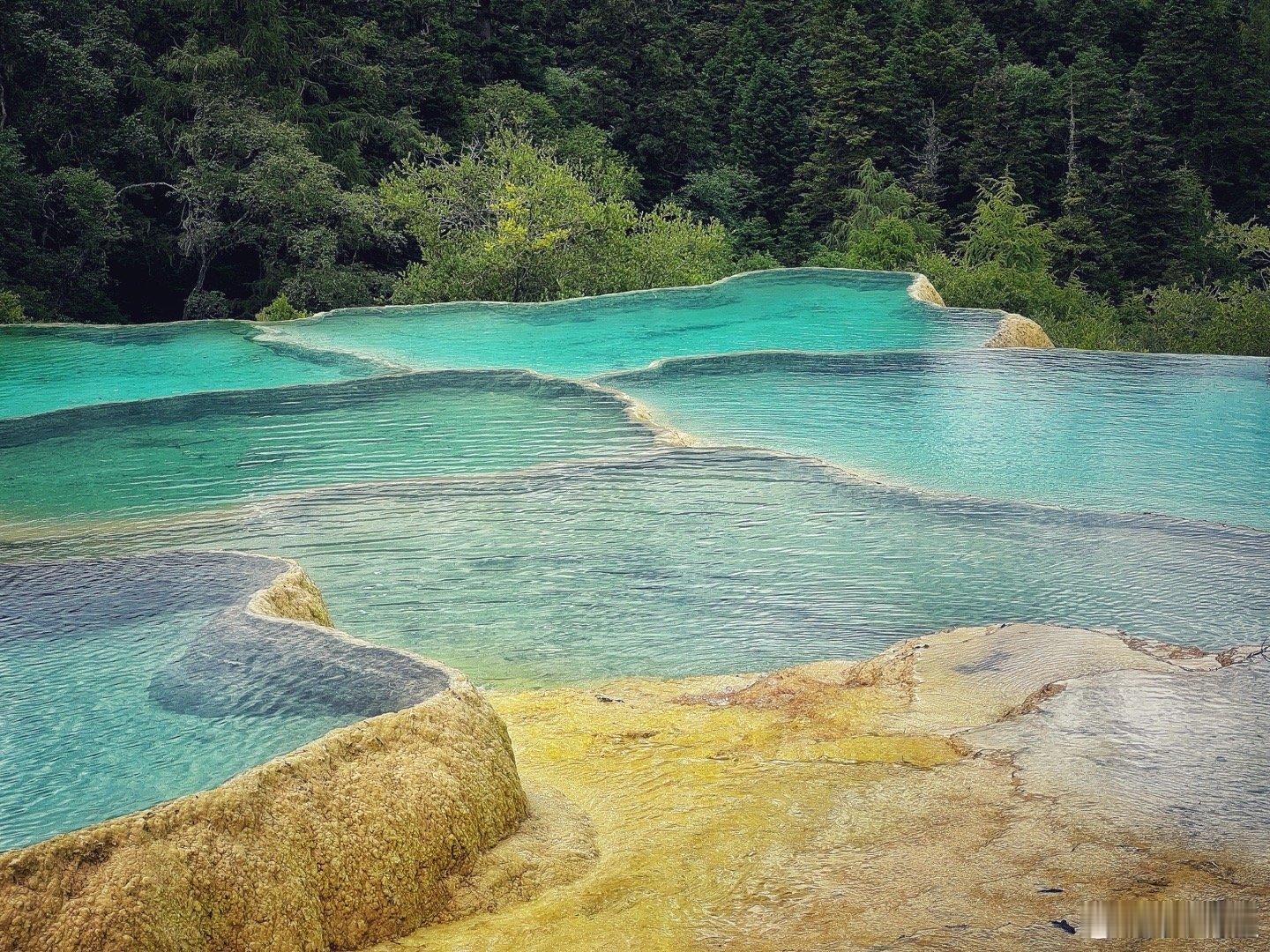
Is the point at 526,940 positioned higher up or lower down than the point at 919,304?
lower down

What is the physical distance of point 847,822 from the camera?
9.57 feet

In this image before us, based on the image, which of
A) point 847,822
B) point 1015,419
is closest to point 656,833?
point 847,822

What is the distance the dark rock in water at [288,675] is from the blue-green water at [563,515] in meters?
0.01

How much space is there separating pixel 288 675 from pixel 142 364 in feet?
22.3

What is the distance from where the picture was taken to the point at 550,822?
304 centimetres

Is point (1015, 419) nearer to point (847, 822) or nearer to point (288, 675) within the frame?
point (847, 822)

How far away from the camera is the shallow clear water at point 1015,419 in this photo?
6.10 metres

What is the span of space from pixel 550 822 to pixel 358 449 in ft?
13.0

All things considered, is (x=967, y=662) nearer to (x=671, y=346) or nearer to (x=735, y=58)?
(x=671, y=346)

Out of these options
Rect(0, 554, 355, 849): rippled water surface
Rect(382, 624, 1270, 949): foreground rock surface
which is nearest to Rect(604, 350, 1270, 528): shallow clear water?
Rect(382, 624, 1270, 949): foreground rock surface

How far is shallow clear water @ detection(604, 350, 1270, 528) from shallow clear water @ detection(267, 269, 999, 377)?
73cm

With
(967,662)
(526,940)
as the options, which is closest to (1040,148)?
(967,662)

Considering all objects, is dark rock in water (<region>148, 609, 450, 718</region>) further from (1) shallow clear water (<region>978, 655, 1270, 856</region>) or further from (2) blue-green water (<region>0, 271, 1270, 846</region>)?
(1) shallow clear water (<region>978, 655, 1270, 856</region>)

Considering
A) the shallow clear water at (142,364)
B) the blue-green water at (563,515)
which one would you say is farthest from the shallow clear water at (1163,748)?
the shallow clear water at (142,364)
